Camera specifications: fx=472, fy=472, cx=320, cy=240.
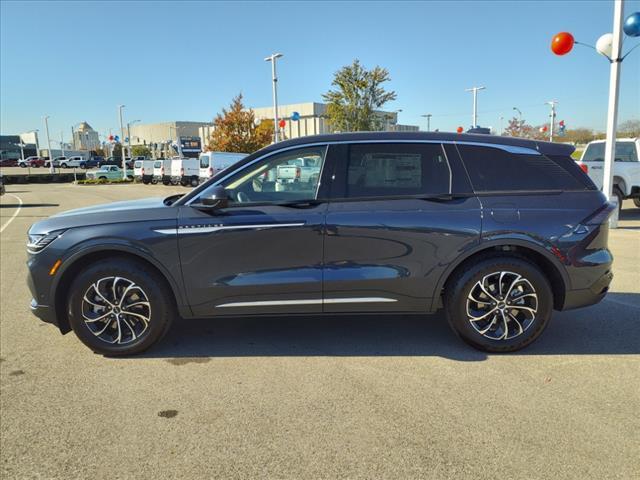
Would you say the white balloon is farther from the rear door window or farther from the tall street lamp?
the rear door window

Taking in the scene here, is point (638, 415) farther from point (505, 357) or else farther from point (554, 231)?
point (554, 231)

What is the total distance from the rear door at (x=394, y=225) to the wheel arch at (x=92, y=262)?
1252 mm

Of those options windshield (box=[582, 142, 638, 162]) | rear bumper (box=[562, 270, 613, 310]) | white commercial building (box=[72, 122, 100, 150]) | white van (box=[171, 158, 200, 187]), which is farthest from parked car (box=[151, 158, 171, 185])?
white commercial building (box=[72, 122, 100, 150])

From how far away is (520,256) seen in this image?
13.0 ft

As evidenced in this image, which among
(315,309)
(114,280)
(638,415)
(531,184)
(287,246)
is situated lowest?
(638,415)

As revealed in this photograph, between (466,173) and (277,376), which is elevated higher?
(466,173)

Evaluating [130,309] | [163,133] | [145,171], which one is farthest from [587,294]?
[163,133]

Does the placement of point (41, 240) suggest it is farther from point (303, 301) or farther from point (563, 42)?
point (563, 42)

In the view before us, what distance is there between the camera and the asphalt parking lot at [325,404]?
258cm

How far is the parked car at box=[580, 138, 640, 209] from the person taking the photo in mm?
11953

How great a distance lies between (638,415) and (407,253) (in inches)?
73.1

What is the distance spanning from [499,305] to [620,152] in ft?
35.9

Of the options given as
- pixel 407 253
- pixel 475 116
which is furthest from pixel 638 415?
pixel 475 116

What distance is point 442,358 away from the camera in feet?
12.8
